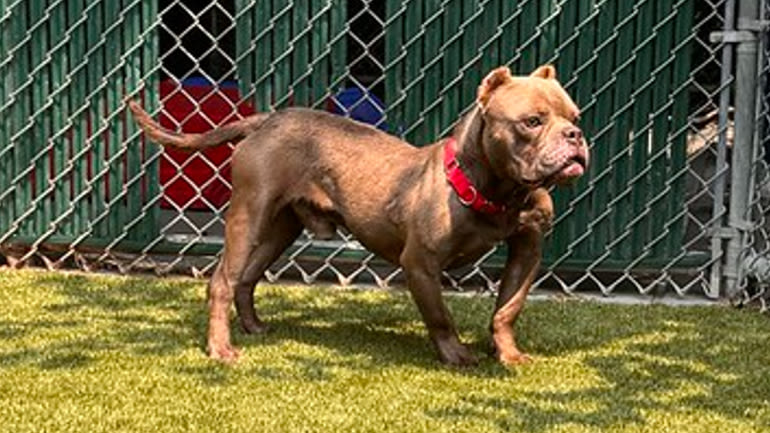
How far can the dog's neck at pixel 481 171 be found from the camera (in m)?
3.94

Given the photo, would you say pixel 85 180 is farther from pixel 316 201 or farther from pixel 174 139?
pixel 316 201

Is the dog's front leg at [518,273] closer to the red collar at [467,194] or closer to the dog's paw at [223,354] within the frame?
the red collar at [467,194]

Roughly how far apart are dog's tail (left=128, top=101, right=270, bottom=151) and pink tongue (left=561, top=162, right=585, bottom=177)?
1218mm

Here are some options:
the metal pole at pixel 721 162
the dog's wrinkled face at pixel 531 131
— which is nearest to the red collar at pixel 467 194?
the dog's wrinkled face at pixel 531 131

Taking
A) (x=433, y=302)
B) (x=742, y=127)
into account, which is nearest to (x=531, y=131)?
(x=433, y=302)

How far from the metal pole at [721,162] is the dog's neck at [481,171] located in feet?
4.73

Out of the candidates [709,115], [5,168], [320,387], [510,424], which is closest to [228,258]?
[320,387]

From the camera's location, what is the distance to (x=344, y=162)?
430 cm

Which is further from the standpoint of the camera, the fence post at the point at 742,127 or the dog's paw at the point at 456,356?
the fence post at the point at 742,127

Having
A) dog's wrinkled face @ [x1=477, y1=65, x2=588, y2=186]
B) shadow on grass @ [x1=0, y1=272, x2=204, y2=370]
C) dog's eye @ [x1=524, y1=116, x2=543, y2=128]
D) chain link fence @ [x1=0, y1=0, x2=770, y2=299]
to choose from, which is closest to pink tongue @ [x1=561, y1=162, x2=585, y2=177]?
dog's wrinkled face @ [x1=477, y1=65, x2=588, y2=186]

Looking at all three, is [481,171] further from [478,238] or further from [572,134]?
[572,134]

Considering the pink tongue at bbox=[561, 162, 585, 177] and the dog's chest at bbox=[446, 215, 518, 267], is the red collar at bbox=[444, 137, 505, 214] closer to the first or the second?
the dog's chest at bbox=[446, 215, 518, 267]

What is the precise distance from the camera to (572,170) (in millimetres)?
3637

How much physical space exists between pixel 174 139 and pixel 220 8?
3.87 ft
